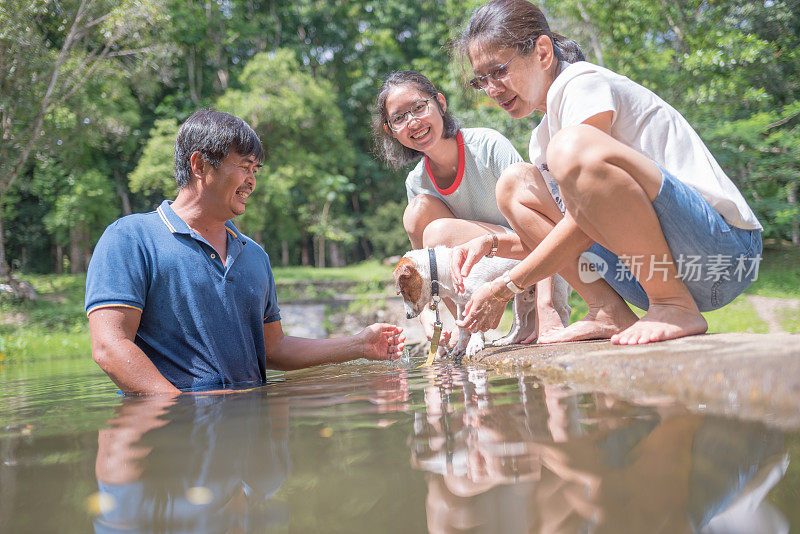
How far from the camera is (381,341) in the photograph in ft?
10.3

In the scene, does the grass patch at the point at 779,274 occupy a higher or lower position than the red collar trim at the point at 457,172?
lower

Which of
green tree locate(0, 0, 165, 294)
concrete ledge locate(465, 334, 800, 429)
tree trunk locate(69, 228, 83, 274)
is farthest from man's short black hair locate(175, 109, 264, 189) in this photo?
tree trunk locate(69, 228, 83, 274)

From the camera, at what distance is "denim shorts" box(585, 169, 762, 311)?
7.51 feet

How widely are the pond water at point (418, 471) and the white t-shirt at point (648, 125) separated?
1220 mm

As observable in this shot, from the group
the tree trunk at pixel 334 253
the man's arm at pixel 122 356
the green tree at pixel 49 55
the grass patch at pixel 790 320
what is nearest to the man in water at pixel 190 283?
the man's arm at pixel 122 356

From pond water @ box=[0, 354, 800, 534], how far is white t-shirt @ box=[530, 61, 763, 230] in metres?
1.22

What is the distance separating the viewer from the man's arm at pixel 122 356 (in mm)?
2324

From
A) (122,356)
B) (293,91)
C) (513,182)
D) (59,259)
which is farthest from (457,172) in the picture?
(59,259)

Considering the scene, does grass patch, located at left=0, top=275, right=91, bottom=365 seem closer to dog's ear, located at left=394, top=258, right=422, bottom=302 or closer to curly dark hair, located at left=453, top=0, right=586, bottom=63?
dog's ear, located at left=394, top=258, right=422, bottom=302

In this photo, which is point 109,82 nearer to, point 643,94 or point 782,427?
point 643,94

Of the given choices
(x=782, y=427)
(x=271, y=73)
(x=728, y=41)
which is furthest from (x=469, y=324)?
(x=271, y=73)

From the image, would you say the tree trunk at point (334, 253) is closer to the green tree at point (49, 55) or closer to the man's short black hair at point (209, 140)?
the green tree at point (49, 55)

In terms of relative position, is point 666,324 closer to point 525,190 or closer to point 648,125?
point 648,125

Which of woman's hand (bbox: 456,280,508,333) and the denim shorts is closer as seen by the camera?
the denim shorts
